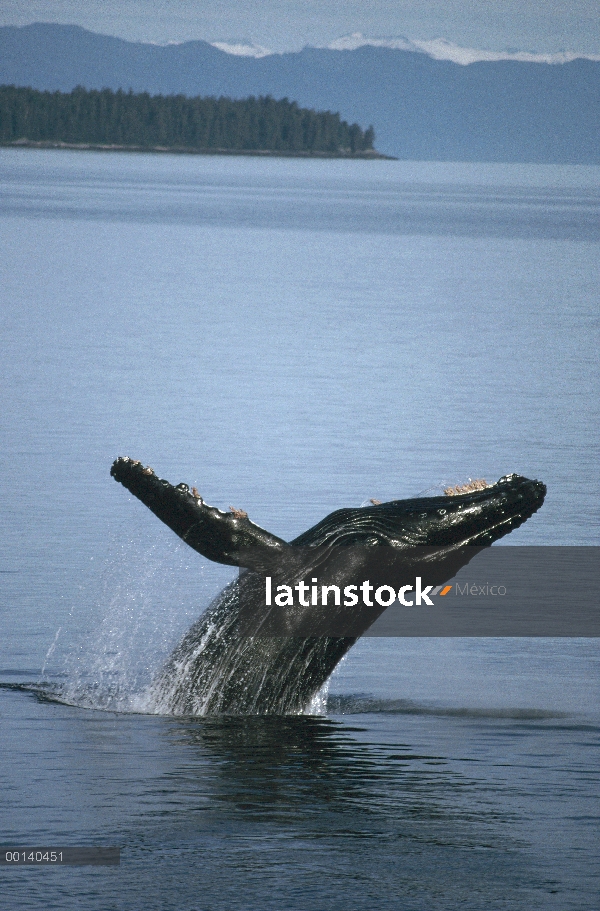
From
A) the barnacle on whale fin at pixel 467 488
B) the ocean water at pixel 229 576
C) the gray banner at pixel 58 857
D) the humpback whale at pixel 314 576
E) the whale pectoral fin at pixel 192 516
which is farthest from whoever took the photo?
the barnacle on whale fin at pixel 467 488

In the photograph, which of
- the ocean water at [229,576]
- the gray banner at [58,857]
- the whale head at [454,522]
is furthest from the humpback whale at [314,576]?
the gray banner at [58,857]

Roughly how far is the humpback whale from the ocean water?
288 millimetres

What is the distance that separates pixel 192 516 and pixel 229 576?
244 inches

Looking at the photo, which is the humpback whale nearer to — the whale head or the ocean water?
the whale head

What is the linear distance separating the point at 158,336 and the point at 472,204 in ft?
399

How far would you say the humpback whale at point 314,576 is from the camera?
39.1 ft

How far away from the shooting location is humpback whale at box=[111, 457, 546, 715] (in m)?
11.9

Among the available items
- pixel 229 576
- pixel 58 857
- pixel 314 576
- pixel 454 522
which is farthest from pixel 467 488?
pixel 229 576

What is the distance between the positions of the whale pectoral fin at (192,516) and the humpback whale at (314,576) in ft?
0.21

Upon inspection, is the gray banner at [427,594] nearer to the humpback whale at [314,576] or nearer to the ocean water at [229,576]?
the humpback whale at [314,576]

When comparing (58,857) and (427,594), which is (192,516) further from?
(58,857)

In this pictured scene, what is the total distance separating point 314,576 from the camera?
11.9 m

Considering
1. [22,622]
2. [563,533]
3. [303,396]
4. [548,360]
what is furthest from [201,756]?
[548,360]

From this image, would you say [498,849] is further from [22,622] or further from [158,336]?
[158,336]
